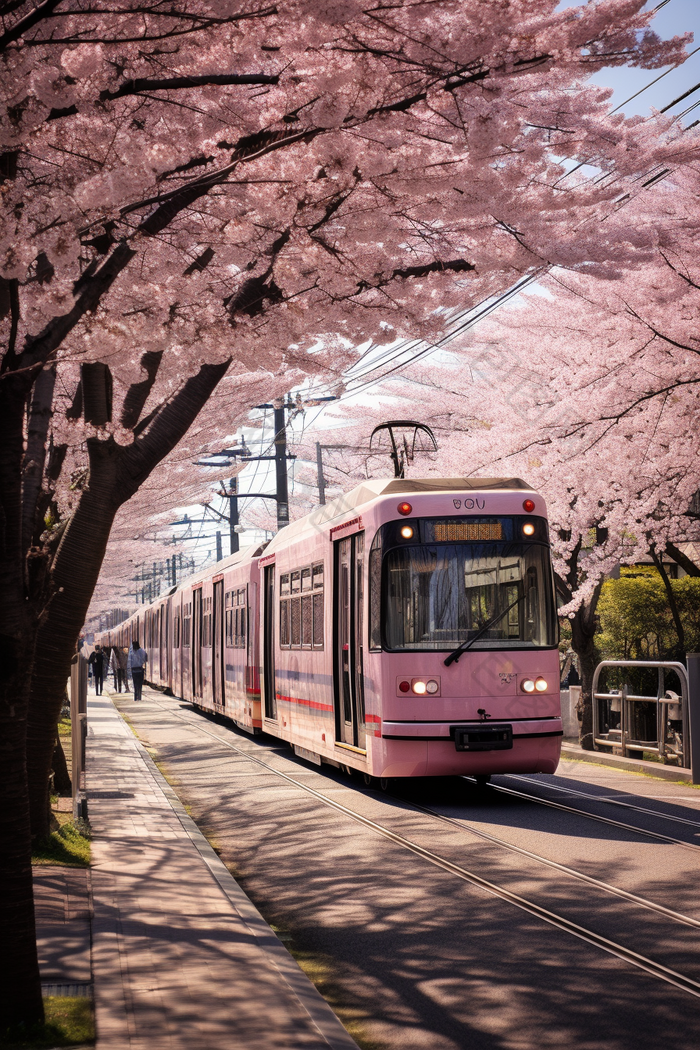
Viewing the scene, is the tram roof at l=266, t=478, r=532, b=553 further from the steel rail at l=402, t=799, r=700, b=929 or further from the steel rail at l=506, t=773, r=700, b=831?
the steel rail at l=506, t=773, r=700, b=831

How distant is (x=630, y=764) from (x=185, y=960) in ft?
36.2

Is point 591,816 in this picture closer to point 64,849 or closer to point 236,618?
point 64,849

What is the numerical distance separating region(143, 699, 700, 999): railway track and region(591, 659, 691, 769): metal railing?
274cm

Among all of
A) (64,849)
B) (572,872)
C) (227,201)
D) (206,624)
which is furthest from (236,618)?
(572,872)

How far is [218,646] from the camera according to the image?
2580 cm

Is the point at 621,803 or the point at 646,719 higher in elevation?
the point at 646,719

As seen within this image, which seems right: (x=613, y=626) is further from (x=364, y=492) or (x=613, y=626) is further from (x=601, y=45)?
(x=601, y=45)

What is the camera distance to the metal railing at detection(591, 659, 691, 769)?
15.1 m

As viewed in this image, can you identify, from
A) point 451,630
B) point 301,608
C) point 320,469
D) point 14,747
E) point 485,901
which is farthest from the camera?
point 320,469

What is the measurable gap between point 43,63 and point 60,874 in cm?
576

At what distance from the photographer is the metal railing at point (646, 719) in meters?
15.1

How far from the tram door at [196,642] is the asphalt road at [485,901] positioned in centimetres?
1464

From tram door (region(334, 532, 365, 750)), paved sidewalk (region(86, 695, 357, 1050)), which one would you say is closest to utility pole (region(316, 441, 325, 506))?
tram door (region(334, 532, 365, 750))

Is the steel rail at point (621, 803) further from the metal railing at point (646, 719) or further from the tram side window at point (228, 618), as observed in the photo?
the tram side window at point (228, 618)
